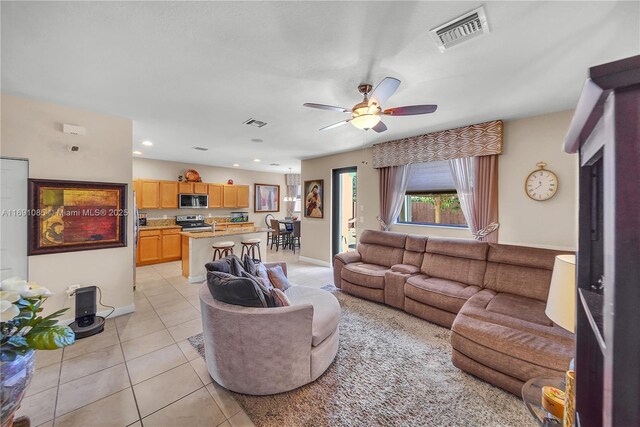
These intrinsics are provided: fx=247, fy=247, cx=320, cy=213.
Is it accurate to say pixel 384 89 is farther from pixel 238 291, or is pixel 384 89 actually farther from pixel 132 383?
pixel 132 383

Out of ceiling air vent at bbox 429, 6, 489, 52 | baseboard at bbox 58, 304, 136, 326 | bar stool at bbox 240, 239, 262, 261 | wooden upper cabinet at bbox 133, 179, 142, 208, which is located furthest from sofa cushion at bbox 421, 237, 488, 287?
wooden upper cabinet at bbox 133, 179, 142, 208

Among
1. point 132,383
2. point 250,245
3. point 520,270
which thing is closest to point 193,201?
point 250,245

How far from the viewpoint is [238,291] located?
74.7 inches

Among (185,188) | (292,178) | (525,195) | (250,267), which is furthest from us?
(292,178)

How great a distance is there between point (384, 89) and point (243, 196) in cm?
662

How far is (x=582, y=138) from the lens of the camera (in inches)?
26.9

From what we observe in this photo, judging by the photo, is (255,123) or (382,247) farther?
(382,247)

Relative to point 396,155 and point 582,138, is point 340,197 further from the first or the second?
point 582,138

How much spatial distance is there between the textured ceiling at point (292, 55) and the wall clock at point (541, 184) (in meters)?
0.76

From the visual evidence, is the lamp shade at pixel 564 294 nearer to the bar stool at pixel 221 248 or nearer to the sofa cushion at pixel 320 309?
the sofa cushion at pixel 320 309

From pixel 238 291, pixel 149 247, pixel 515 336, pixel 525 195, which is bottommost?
pixel 515 336

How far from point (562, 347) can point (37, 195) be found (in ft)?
16.7

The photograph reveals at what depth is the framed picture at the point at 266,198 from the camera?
842cm

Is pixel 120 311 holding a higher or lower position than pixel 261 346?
lower
